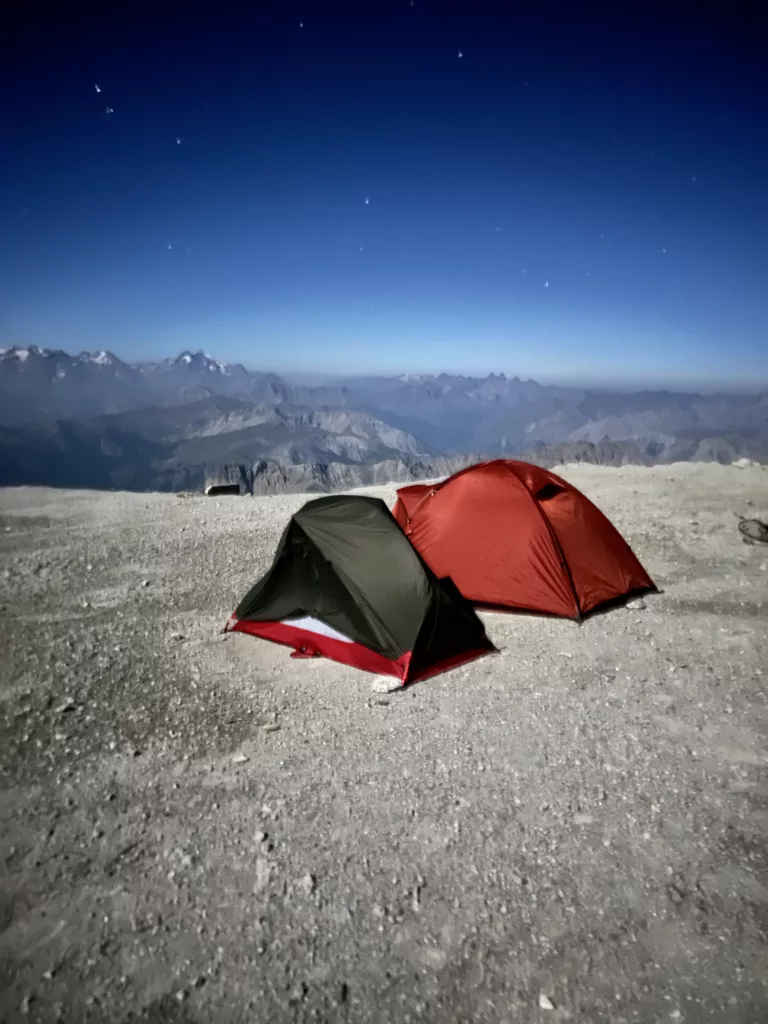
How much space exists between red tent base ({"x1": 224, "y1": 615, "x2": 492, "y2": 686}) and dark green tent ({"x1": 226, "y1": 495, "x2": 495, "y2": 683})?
15 mm

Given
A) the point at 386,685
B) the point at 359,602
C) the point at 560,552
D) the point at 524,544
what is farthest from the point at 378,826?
the point at 560,552

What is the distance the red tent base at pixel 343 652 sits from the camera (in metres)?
7.61

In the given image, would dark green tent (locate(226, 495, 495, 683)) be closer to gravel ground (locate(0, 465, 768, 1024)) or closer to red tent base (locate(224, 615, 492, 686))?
red tent base (locate(224, 615, 492, 686))

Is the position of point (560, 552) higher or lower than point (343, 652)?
higher

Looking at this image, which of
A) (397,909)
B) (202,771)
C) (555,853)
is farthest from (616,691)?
(202,771)

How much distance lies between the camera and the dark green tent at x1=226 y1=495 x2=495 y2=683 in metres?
7.82

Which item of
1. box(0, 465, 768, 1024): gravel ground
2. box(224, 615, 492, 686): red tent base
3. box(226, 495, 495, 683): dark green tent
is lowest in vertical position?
box(0, 465, 768, 1024): gravel ground

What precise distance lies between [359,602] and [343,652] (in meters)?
0.81

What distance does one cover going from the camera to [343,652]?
807 centimetres

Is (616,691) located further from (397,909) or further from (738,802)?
(397,909)

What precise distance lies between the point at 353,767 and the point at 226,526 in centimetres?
1011

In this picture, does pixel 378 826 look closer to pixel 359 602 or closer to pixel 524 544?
pixel 359 602

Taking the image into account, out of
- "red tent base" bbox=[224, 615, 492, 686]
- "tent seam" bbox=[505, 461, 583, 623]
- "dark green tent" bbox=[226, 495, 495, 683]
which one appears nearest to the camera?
"red tent base" bbox=[224, 615, 492, 686]

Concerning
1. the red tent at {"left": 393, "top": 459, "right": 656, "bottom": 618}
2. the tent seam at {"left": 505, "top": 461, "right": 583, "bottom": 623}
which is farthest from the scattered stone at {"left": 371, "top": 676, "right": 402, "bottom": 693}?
the tent seam at {"left": 505, "top": 461, "right": 583, "bottom": 623}
